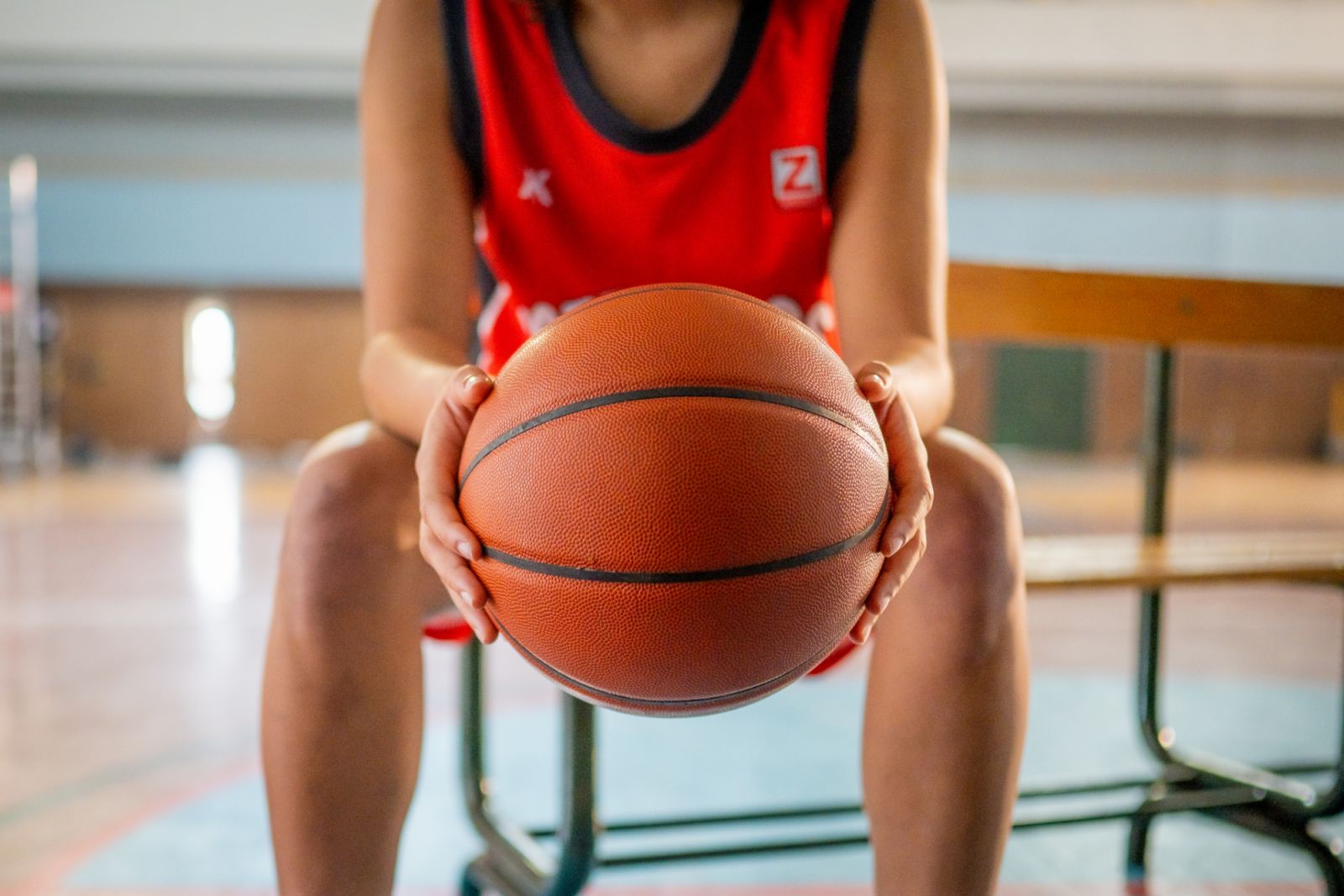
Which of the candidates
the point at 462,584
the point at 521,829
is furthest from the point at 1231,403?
the point at 462,584

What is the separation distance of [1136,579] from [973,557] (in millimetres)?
633

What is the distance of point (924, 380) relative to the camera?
83cm

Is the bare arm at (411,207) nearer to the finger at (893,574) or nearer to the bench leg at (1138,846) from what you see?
A: the finger at (893,574)

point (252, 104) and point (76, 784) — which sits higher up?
point (252, 104)

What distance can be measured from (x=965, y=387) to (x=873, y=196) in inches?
386

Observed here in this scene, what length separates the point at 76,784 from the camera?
175 centimetres

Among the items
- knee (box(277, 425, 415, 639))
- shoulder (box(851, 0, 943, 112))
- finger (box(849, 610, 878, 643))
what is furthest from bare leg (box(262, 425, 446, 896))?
shoulder (box(851, 0, 943, 112))

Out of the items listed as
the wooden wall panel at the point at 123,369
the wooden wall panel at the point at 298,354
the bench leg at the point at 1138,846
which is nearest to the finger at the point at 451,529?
the bench leg at the point at 1138,846

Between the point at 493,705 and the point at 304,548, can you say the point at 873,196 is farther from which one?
the point at 493,705

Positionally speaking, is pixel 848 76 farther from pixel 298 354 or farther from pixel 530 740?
pixel 298 354

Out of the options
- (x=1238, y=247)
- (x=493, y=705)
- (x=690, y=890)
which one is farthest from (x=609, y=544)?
(x=1238, y=247)

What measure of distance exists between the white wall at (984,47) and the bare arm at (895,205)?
7167 mm

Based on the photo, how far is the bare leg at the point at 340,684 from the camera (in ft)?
2.42

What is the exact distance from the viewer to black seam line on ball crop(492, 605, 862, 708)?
25.9 inches
